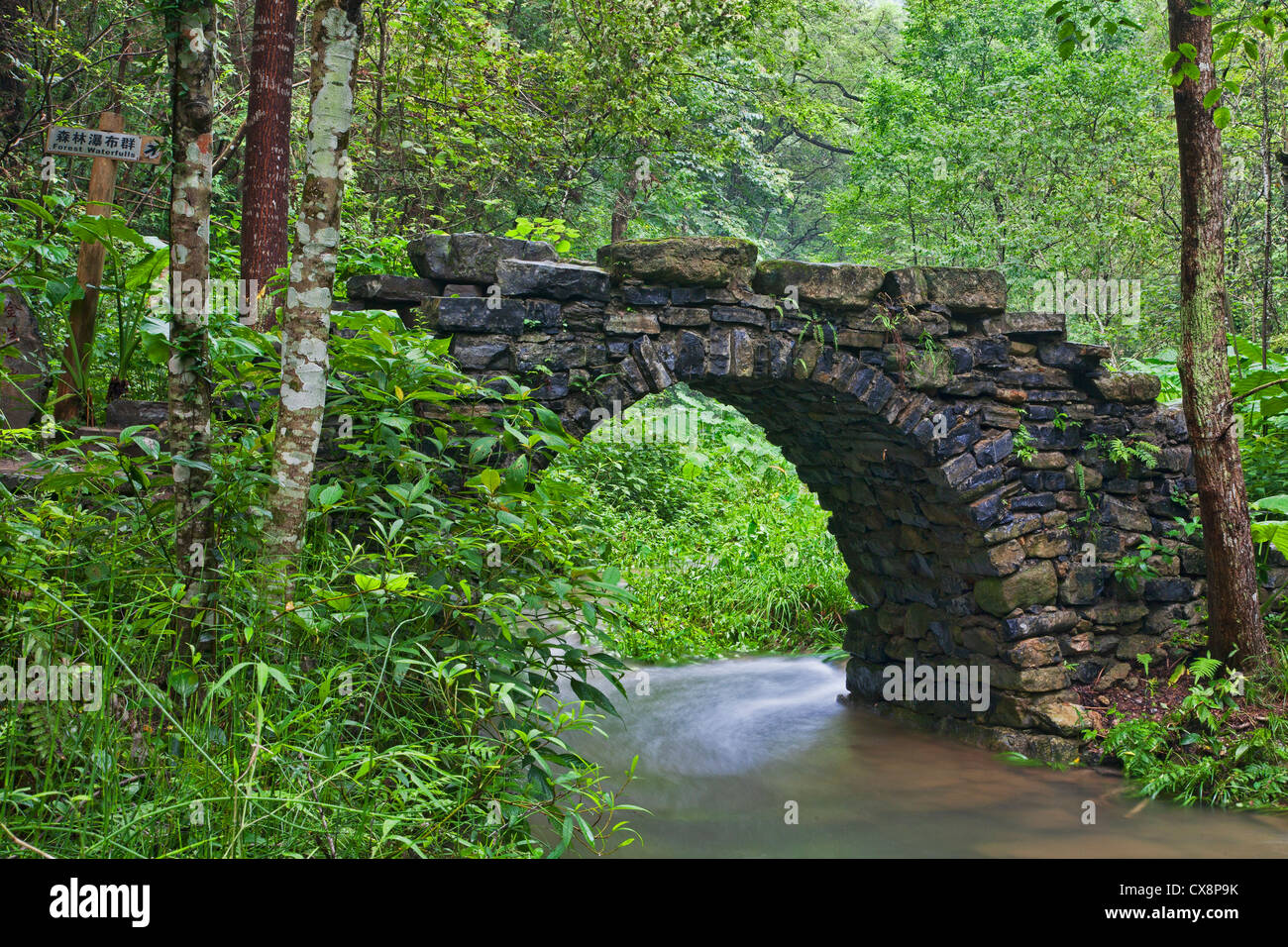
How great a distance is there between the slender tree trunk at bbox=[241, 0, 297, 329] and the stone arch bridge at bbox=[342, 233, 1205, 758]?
8.15ft

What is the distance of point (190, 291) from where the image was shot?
9.00 feet

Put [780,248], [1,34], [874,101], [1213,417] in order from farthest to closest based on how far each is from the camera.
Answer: [780,248] < [874,101] < [1,34] < [1213,417]

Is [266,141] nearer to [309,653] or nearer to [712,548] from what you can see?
[309,653]

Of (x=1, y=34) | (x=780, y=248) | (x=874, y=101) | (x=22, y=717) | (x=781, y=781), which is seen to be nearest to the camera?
(x=22, y=717)

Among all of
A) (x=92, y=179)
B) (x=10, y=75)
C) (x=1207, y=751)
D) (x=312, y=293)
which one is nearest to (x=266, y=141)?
(x=92, y=179)

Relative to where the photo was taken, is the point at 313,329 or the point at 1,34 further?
the point at 1,34

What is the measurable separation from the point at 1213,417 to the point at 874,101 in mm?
8505

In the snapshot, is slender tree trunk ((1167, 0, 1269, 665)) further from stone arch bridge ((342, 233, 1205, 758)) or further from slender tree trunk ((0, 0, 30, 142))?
slender tree trunk ((0, 0, 30, 142))

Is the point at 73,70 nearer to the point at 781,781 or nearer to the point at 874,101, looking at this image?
the point at 781,781

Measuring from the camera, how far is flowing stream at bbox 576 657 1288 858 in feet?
14.4

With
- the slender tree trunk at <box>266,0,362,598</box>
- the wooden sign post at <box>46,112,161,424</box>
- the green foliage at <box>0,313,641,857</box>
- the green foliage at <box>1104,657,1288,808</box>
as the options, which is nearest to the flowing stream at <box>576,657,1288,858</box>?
the green foliage at <box>1104,657,1288,808</box>

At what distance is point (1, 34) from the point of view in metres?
6.13

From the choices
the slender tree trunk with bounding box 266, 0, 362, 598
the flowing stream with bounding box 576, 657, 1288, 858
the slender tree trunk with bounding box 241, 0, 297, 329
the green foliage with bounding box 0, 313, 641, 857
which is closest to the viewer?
the green foliage with bounding box 0, 313, 641, 857

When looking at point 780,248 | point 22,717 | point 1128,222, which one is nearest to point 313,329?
point 22,717
